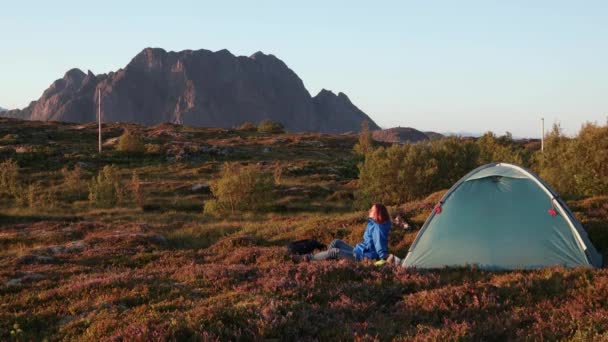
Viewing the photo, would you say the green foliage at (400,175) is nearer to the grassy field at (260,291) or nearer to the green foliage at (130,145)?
the grassy field at (260,291)

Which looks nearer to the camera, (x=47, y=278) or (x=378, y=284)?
(x=378, y=284)

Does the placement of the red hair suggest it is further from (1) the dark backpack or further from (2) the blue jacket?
(1) the dark backpack

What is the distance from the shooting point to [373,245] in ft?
41.1

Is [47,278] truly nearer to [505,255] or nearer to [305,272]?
[305,272]

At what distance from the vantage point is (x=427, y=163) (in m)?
28.1

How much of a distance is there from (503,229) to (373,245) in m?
3.14

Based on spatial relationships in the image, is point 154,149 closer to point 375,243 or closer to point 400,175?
point 400,175

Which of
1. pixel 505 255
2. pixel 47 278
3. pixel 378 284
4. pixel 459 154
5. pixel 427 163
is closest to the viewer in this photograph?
pixel 378 284

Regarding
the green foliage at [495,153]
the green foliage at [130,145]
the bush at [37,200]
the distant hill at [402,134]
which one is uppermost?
the distant hill at [402,134]

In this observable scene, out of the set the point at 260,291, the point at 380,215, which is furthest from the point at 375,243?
the point at 260,291

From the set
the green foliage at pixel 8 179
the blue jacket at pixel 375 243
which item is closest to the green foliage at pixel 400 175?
the blue jacket at pixel 375 243

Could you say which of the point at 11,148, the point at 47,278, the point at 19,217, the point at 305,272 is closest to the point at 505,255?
A: the point at 305,272

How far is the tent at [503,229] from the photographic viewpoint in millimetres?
10805

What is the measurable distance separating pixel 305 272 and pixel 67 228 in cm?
1522
